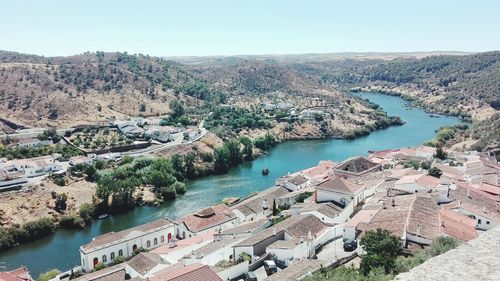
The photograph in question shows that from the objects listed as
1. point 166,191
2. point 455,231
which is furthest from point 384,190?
point 166,191

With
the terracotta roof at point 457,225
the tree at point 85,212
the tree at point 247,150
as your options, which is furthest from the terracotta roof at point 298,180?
the tree at point 247,150

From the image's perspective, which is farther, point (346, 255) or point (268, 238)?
point (268, 238)

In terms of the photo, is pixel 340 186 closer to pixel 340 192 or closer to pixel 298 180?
pixel 340 192

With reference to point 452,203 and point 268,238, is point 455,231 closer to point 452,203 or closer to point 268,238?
point 452,203

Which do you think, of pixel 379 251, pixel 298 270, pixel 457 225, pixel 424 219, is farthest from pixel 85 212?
pixel 457 225

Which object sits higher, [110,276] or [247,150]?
[110,276]

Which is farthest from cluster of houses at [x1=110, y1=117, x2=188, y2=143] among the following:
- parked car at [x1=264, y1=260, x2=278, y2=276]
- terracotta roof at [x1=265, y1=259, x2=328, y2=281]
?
terracotta roof at [x1=265, y1=259, x2=328, y2=281]
